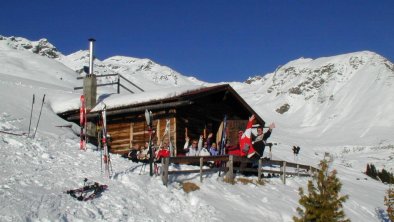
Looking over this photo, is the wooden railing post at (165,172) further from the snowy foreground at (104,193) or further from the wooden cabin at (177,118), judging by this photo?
the wooden cabin at (177,118)

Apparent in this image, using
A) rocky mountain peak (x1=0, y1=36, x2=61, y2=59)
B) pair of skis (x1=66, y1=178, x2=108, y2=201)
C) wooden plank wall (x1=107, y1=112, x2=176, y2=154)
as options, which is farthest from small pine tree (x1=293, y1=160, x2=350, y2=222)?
rocky mountain peak (x1=0, y1=36, x2=61, y2=59)

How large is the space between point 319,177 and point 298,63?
159493mm

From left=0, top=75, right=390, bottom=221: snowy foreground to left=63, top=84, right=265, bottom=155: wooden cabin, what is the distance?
3007 mm

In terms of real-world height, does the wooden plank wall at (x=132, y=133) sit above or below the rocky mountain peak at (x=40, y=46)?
below

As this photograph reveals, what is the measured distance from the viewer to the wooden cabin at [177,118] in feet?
64.6

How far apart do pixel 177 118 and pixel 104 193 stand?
8773mm

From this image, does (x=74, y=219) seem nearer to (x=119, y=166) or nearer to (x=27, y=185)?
(x=27, y=185)

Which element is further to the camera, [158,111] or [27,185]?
[158,111]

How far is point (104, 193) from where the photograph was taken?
448 inches

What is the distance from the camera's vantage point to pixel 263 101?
13038cm

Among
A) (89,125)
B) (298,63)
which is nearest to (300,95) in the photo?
(298,63)

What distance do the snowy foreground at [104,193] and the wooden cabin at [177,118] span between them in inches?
118

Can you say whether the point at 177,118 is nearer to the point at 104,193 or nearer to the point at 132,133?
the point at 132,133

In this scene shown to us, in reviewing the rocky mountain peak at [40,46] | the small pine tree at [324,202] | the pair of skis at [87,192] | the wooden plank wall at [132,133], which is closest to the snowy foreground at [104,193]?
the pair of skis at [87,192]
